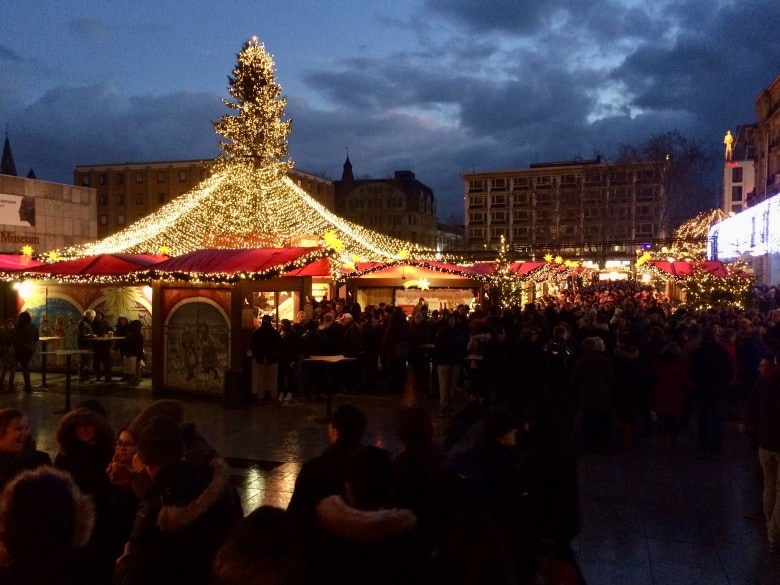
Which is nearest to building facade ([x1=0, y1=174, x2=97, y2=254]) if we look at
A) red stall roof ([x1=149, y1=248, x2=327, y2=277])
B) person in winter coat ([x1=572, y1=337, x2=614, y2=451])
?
red stall roof ([x1=149, y1=248, x2=327, y2=277])

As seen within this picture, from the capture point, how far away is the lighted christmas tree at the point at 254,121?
26.3 metres

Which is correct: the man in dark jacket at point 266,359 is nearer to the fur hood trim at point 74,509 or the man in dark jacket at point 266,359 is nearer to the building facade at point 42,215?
the fur hood trim at point 74,509

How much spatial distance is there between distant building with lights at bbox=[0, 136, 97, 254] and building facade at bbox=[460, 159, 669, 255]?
22033 mm

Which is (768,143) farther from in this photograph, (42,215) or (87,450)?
(87,450)

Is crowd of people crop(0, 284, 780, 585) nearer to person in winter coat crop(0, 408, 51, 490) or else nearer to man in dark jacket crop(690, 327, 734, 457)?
person in winter coat crop(0, 408, 51, 490)

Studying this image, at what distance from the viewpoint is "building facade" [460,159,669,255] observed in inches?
2279

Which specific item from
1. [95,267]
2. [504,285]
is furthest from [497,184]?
[95,267]

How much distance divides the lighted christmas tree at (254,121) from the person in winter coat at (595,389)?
62.1ft

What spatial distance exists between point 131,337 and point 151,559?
→ 1289 centimetres

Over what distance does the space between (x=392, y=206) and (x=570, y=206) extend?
34070 millimetres

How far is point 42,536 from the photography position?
2488mm

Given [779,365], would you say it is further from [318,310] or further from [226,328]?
[318,310]

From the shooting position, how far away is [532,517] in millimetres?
3961

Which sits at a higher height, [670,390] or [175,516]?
[175,516]
